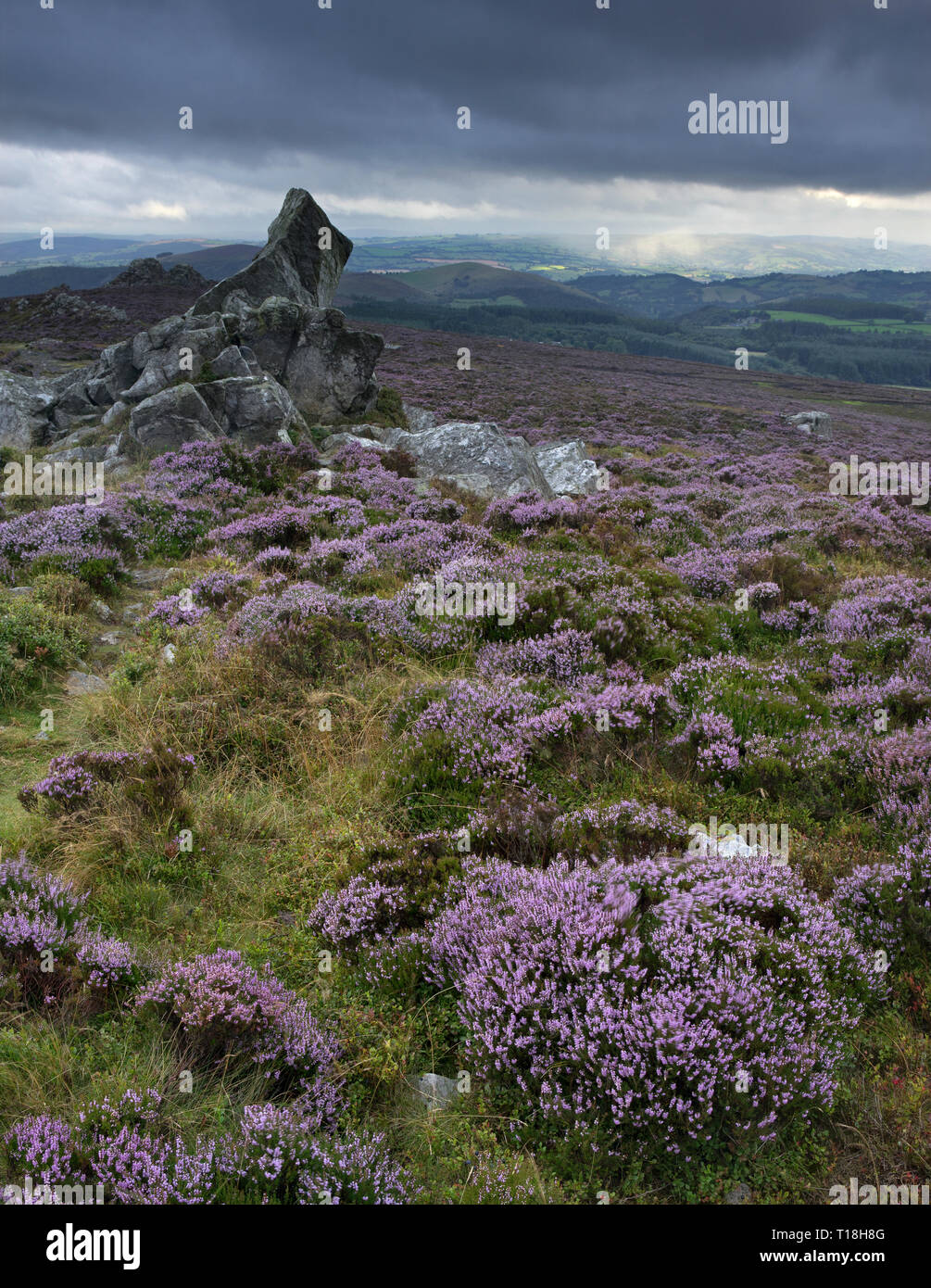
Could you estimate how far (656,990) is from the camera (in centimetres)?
336

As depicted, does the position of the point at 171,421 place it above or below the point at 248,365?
below

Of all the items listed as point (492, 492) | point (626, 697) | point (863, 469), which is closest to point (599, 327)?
point (863, 469)

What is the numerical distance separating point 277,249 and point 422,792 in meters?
28.1

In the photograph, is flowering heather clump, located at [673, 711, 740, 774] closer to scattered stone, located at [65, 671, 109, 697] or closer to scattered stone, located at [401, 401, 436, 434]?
scattered stone, located at [65, 671, 109, 697]

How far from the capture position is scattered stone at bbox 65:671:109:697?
6.89m

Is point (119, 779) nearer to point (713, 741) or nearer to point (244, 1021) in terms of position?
point (244, 1021)

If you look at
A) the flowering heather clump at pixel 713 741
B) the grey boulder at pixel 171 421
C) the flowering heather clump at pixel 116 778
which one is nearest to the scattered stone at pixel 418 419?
the grey boulder at pixel 171 421

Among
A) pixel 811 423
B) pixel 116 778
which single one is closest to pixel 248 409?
pixel 116 778

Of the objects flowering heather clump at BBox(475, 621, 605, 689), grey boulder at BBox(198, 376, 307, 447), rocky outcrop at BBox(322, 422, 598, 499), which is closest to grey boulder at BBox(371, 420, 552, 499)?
rocky outcrop at BBox(322, 422, 598, 499)

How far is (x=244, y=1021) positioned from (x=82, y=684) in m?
5.01

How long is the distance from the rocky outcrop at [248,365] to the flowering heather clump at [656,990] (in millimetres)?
16675

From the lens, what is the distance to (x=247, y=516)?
12930 mm

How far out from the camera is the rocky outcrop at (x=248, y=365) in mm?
19031

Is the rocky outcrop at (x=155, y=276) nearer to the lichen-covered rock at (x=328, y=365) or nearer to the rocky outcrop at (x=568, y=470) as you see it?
the lichen-covered rock at (x=328, y=365)
